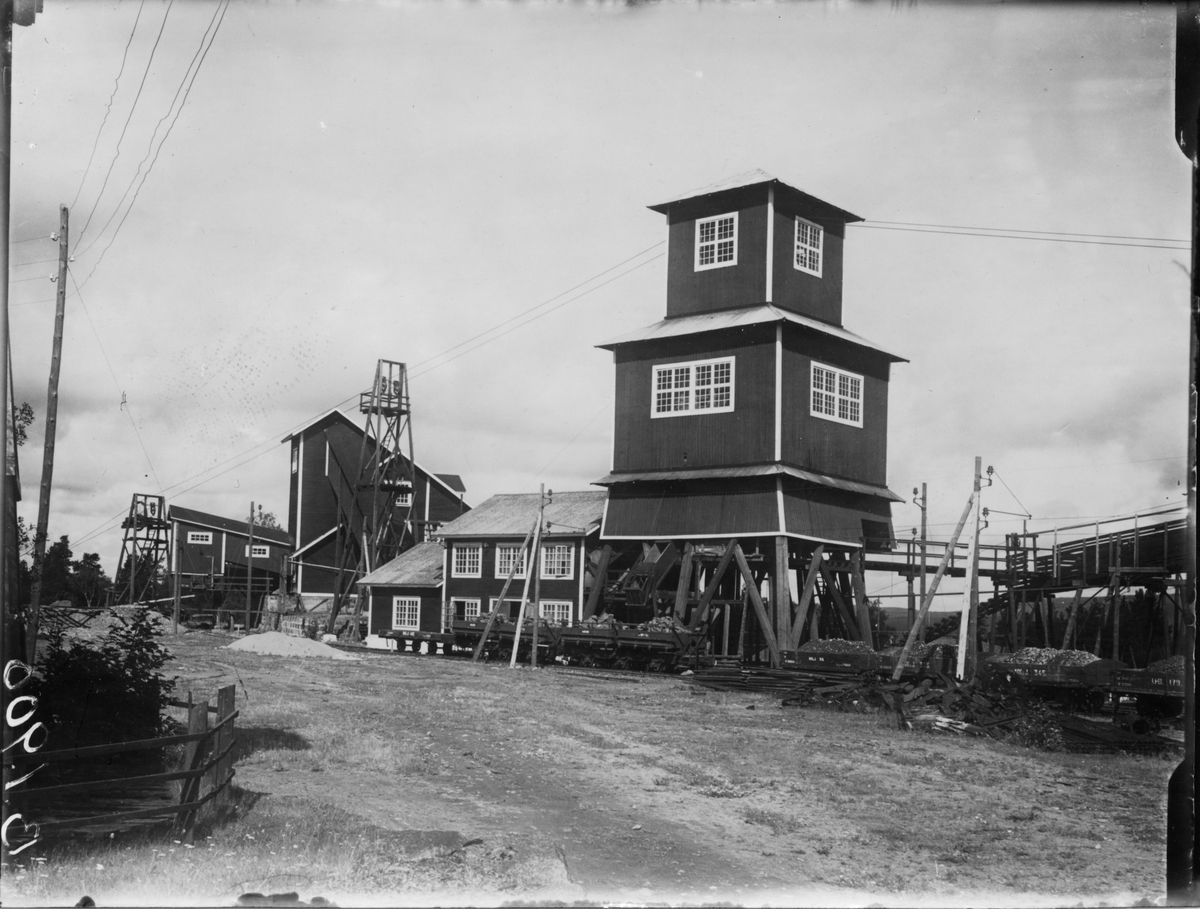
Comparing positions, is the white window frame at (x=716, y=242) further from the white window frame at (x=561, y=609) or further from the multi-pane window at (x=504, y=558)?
the multi-pane window at (x=504, y=558)

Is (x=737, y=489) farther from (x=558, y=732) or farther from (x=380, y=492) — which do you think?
(x=380, y=492)

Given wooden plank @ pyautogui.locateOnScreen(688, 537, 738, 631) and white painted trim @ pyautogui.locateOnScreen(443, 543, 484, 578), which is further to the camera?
white painted trim @ pyautogui.locateOnScreen(443, 543, 484, 578)

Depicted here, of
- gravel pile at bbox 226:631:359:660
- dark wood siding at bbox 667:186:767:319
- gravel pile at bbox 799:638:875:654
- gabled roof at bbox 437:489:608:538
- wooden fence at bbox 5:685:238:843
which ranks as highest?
dark wood siding at bbox 667:186:767:319

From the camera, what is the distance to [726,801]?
13.2m

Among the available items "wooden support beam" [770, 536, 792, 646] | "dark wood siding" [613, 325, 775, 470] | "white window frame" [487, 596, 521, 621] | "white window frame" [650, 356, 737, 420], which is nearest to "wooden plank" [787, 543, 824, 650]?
"wooden support beam" [770, 536, 792, 646]

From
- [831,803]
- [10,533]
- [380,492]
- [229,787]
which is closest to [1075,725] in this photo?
[831,803]

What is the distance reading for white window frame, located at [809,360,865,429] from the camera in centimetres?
3288

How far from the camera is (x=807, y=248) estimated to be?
33062 mm

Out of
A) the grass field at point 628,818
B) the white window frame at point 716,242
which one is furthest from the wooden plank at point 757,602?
the grass field at point 628,818

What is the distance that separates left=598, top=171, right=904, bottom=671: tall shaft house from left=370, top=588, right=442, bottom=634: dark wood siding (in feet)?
46.5

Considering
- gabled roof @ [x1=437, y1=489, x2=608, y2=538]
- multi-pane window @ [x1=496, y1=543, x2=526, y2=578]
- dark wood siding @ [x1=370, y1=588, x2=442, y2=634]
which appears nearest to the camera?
gabled roof @ [x1=437, y1=489, x2=608, y2=538]

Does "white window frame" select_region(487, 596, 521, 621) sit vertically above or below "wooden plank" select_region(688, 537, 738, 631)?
below

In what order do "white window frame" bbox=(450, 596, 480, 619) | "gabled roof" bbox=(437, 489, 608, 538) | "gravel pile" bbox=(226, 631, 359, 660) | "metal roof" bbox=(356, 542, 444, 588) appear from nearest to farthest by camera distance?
"gravel pile" bbox=(226, 631, 359, 660) → "gabled roof" bbox=(437, 489, 608, 538) → "white window frame" bbox=(450, 596, 480, 619) → "metal roof" bbox=(356, 542, 444, 588)

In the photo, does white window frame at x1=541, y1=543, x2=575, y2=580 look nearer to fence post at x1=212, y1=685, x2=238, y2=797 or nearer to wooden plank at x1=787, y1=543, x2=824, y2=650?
wooden plank at x1=787, y1=543, x2=824, y2=650
